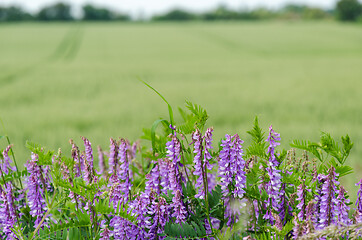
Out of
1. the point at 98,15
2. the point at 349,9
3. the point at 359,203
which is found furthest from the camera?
the point at 98,15

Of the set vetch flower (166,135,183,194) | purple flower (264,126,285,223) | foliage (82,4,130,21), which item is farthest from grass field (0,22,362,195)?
foliage (82,4,130,21)

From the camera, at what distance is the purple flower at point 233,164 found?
115cm

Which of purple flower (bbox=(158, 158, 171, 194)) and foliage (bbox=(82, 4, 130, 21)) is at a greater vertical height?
purple flower (bbox=(158, 158, 171, 194))

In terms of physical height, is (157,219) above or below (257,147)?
below

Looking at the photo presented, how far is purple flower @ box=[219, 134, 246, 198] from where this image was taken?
115 centimetres

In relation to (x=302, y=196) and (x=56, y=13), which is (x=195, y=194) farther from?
(x=56, y=13)

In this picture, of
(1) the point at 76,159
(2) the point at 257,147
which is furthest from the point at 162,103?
(2) the point at 257,147

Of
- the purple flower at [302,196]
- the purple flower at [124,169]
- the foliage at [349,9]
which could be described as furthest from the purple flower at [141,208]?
the foliage at [349,9]

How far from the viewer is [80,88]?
1005 centimetres

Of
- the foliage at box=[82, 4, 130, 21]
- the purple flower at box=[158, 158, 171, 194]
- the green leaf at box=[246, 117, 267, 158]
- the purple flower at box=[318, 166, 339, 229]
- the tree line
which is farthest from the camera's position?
the foliage at box=[82, 4, 130, 21]

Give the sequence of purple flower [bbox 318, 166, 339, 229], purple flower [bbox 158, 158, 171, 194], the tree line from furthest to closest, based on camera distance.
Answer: the tree line, purple flower [bbox 158, 158, 171, 194], purple flower [bbox 318, 166, 339, 229]

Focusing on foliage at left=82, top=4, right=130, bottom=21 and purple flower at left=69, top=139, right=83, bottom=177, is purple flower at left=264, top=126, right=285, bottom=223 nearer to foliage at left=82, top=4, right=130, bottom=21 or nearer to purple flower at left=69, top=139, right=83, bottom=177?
purple flower at left=69, top=139, right=83, bottom=177

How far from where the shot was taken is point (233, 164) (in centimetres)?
116

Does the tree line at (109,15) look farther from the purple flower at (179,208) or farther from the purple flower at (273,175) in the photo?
the purple flower at (179,208)
